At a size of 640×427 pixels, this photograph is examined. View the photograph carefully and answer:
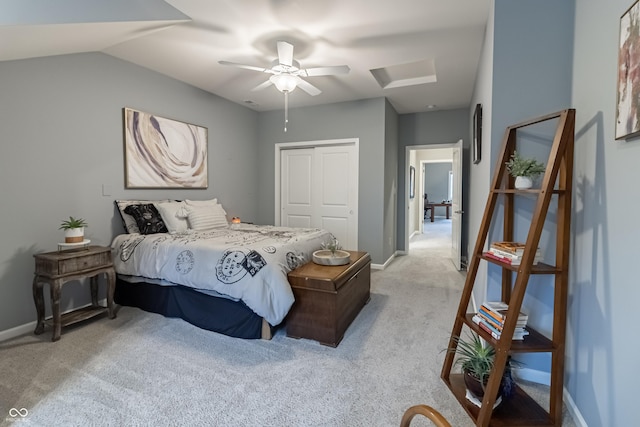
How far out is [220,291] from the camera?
2.52 meters

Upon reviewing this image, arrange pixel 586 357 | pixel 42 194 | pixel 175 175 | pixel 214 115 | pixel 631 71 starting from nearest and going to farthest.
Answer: pixel 631 71 → pixel 586 357 → pixel 42 194 → pixel 175 175 → pixel 214 115

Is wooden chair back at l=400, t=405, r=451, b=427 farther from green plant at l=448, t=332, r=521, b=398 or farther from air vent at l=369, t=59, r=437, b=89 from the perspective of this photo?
air vent at l=369, t=59, r=437, b=89

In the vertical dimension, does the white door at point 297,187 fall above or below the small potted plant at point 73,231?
above

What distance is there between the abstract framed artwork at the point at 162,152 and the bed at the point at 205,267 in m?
0.36

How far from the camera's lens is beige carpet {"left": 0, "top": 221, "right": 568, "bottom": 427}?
1.65 m

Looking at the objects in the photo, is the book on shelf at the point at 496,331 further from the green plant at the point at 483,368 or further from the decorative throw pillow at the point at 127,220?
the decorative throw pillow at the point at 127,220

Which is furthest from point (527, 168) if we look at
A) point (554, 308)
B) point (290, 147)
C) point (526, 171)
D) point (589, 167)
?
point (290, 147)

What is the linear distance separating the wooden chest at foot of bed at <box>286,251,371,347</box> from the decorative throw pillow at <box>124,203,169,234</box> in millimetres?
1687

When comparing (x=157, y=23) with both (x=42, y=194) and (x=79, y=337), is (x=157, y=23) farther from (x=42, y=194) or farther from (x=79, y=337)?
(x=79, y=337)

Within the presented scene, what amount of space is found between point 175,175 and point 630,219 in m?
4.09

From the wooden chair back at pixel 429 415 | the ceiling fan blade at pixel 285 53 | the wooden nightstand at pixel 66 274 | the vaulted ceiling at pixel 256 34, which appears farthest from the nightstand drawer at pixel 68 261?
the wooden chair back at pixel 429 415

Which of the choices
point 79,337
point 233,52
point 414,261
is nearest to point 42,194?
point 79,337

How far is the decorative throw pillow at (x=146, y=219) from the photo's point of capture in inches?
128

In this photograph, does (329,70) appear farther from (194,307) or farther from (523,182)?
(194,307)
